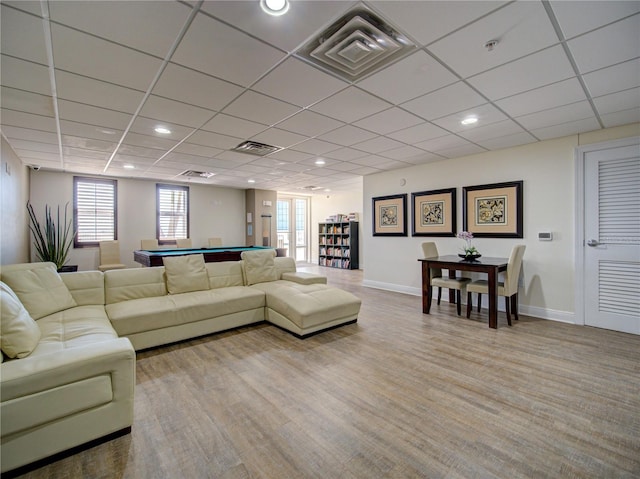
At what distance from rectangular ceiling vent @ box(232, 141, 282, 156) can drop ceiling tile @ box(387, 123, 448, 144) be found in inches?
70.4

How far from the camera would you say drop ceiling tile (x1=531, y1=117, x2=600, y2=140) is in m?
3.41

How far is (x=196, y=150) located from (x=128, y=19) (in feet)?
9.74

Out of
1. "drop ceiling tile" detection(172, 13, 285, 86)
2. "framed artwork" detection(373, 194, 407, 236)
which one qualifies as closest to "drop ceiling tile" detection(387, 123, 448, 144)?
"framed artwork" detection(373, 194, 407, 236)

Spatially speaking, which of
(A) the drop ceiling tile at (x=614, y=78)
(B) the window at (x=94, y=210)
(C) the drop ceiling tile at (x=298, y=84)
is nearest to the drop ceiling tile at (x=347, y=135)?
(C) the drop ceiling tile at (x=298, y=84)

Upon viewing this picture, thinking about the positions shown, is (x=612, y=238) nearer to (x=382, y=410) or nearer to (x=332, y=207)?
(x=382, y=410)

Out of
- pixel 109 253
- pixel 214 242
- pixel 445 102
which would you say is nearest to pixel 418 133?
pixel 445 102

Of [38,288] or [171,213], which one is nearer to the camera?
[38,288]

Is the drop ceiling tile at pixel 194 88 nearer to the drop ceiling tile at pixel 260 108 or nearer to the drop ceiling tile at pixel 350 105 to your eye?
the drop ceiling tile at pixel 260 108

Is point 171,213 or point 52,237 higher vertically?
point 171,213

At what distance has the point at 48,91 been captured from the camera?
8.59ft

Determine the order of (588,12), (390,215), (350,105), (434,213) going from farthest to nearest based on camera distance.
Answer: (390,215) < (434,213) < (350,105) < (588,12)

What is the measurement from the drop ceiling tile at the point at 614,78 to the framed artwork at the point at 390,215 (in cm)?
333

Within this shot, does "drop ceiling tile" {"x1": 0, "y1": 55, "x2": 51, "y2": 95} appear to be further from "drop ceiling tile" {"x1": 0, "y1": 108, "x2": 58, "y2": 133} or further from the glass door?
the glass door

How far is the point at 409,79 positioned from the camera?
2453 mm
